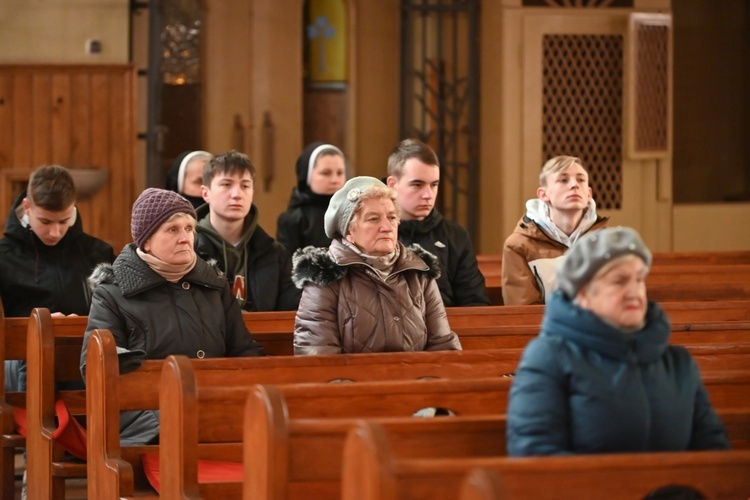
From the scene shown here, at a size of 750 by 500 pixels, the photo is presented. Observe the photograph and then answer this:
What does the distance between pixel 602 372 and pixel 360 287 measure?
4.55 feet

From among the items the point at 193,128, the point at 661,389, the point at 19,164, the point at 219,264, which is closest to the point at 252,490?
the point at 661,389

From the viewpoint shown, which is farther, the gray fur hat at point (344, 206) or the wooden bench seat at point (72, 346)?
the gray fur hat at point (344, 206)

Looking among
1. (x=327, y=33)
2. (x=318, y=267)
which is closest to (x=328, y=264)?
(x=318, y=267)

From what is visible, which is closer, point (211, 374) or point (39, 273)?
point (211, 374)

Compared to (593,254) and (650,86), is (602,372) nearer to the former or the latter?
(593,254)

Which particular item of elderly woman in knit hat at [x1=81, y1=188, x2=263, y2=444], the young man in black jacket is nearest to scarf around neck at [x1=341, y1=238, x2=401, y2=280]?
elderly woman in knit hat at [x1=81, y1=188, x2=263, y2=444]

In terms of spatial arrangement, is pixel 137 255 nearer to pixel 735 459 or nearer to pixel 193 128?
pixel 735 459

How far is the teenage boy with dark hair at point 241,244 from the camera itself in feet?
16.2

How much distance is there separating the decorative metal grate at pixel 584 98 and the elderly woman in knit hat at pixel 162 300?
5.75 meters

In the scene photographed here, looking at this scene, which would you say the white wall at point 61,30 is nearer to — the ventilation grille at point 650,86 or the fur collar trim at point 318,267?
the ventilation grille at point 650,86

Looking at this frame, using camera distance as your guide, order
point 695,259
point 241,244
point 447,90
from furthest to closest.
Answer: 1. point 447,90
2. point 695,259
3. point 241,244

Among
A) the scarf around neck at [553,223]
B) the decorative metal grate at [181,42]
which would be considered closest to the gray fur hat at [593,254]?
the scarf around neck at [553,223]

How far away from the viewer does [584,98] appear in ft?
31.2

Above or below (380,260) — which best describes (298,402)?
below
